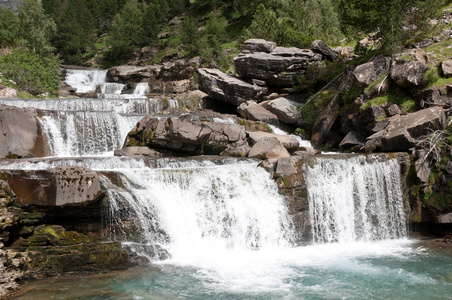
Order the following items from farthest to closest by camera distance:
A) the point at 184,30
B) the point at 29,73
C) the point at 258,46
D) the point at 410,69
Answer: the point at 184,30, the point at 29,73, the point at 258,46, the point at 410,69

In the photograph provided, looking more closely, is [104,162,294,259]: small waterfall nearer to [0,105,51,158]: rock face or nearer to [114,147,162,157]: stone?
[114,147,162,157]: stone

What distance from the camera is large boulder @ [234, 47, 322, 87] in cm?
2644

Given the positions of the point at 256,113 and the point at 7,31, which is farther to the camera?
the point at 7,31

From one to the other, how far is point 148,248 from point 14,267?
361cm

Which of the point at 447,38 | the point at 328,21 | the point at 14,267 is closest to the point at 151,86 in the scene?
the point at 328,21

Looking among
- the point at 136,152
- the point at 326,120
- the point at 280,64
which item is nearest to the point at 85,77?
the point at 280,64

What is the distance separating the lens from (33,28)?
39.2 metres

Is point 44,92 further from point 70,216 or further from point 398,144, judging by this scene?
point 398,144

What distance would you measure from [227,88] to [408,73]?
43.2 ft

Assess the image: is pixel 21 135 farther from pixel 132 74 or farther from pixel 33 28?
pixel 33 28

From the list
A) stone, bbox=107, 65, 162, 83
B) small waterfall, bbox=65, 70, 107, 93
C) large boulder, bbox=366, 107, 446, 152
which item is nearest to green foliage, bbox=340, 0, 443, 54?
large boulder, bbox=366, 107, 446, 152

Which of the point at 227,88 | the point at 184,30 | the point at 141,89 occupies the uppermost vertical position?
the point at 184,30

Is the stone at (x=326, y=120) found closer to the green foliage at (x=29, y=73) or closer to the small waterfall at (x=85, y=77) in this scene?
the green foliage at (x=29, y=73)

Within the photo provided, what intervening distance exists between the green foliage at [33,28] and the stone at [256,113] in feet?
81.2
